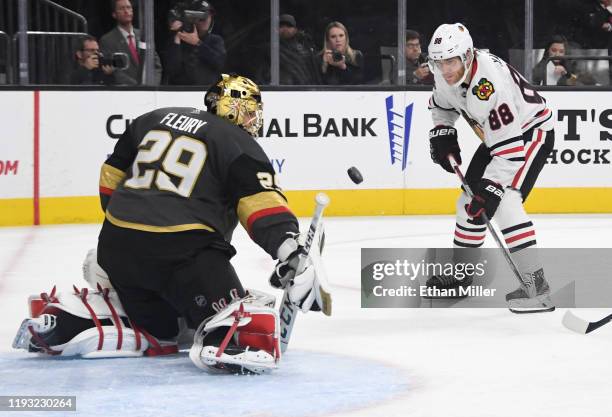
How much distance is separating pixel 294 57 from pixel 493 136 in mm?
3724

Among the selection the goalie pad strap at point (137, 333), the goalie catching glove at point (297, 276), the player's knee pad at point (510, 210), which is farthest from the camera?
the player's knee pad at point (510, 210)

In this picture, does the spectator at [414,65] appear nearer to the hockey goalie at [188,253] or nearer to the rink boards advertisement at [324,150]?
the rink boards advertisement at [324,150]

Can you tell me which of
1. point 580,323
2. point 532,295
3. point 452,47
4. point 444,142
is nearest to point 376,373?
point 580,323

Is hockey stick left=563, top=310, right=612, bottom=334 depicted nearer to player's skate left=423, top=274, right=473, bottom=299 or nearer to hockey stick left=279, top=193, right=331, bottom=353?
player's skate left=423, top=274, right=473, bottom=299

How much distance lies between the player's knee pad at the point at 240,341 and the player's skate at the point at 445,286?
156 centimetres

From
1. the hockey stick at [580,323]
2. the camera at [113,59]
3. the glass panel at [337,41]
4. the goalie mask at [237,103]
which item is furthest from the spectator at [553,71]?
the goalie mask at [237,103]

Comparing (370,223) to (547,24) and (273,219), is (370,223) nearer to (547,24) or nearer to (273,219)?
(547,24)

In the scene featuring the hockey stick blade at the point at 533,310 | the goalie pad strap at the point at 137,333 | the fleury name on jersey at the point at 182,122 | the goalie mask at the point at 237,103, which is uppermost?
the goalie mask at the point at 237,103

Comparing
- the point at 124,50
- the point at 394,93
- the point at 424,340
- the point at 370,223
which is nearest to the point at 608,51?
the point at 394,93

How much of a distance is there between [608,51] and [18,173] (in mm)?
4058

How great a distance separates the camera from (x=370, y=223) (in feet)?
25.6

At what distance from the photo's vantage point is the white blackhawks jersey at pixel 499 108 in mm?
4605

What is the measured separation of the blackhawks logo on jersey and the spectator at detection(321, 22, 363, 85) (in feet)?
12.1

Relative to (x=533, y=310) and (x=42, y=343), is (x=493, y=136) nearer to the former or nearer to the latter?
(x=533, y=310)
